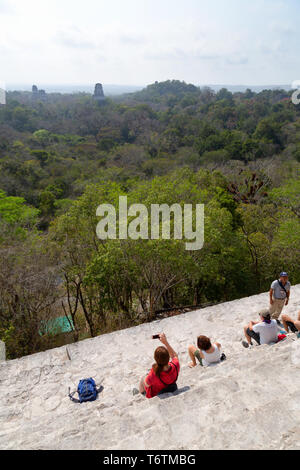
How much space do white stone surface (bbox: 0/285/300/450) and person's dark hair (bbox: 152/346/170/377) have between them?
1.14ft

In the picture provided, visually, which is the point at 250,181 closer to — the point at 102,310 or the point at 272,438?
the point at 102,310

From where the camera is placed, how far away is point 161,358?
382 cm

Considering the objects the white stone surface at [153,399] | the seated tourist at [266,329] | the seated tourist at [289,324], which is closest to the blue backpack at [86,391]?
the white stone surface at [153,399]

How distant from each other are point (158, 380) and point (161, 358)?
1.41 ft

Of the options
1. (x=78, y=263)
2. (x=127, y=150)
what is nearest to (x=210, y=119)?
(x=127, y=150)

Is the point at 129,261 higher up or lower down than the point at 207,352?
higher up

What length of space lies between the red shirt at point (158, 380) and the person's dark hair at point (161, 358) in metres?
0.09

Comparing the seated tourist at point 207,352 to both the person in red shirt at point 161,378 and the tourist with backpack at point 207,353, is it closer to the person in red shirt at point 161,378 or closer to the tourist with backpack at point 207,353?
the tourist with backpack at point 207,353

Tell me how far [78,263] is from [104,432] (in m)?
6.91

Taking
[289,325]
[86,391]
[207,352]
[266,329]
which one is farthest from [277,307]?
[86,391]

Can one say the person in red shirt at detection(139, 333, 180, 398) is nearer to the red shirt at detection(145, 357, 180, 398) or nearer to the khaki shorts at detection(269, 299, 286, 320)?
the red shirt at detection(145, 357, 180, 398)

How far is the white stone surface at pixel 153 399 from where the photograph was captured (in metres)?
2.89

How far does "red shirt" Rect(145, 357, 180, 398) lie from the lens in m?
3.99

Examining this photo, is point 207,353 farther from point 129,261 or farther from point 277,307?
point 129,261
